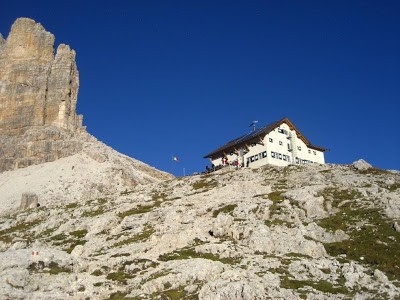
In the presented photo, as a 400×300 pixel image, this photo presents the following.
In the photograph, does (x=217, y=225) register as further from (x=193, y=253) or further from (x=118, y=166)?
(x=118, y=166)

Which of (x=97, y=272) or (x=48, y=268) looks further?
(x=97, y=272)

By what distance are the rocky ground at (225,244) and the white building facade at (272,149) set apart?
22.9 m

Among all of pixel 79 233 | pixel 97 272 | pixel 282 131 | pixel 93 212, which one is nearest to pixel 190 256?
pixel 97 272

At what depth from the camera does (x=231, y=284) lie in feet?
131

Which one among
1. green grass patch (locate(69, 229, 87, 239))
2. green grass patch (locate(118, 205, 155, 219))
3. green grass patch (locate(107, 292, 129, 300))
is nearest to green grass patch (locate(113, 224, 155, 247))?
green grass patch (locate(69, 229, 87, 239))

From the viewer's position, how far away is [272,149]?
108750 mm

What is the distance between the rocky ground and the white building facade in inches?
901

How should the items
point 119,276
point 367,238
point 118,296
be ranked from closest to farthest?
1. point 118,296
2. point 119,276
3. point 367,238

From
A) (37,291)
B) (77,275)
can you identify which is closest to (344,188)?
(77,275)

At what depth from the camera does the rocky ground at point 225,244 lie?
41.9m

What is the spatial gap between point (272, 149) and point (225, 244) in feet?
192

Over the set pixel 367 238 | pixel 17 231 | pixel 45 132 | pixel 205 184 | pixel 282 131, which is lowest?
pixel 367 238

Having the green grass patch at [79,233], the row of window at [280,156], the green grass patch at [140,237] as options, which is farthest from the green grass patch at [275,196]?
the row of window at [280,156]

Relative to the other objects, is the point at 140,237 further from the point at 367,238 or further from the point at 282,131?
the point at 282,131
